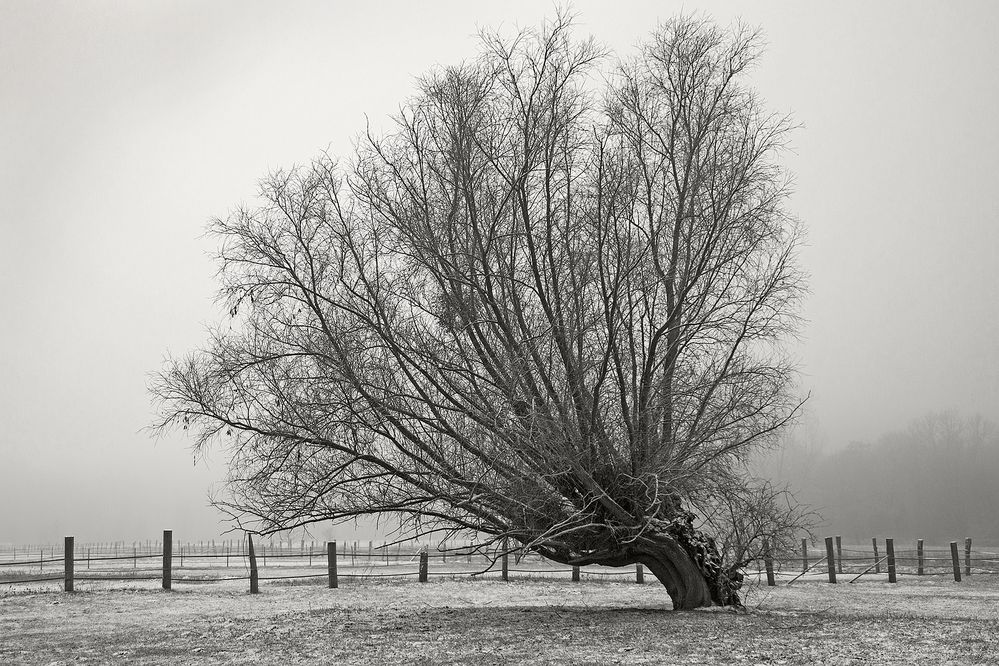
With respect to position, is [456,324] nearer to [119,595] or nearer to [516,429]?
[516,429]

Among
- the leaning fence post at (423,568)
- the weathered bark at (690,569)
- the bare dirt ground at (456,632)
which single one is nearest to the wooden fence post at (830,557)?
the bare dirt ground at (456,632)

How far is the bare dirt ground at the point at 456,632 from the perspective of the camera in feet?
26.5

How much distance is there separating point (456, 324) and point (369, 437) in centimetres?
209

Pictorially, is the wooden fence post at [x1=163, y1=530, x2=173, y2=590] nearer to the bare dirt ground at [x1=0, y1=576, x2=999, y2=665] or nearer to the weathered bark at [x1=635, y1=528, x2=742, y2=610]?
the bare dirt ground at [x1=0, y1=576, x2=999, y2=665]

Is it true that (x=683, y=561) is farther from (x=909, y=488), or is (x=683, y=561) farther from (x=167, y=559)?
(x=909, y=488)

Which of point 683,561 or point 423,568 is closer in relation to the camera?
point 683,561

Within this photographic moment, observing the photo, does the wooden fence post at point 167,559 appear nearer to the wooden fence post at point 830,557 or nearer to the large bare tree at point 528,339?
the large bare tree at point 528,339

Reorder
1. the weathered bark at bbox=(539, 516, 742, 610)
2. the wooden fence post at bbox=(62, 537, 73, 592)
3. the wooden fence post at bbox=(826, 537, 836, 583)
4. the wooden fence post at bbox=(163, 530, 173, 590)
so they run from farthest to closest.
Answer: the wooden fence post at bbox=(826, 537, 836, 583)
the wooden fence post at bbox=(163, 530, 173, 590)
the wooden fence post at bbox=(62, 537, 73, 592)
the weathered bark at bbox=(539, 516, 742, 610)

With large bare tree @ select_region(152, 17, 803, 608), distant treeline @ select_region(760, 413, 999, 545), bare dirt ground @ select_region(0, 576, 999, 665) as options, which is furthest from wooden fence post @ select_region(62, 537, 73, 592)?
distant treeline @ select_region(760, 413, 999, 545)

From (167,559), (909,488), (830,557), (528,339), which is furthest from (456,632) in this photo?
(909,488)

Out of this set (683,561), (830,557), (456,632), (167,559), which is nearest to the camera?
(456,632)

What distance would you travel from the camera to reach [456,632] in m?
9.96

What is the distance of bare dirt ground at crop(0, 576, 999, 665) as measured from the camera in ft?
26.5

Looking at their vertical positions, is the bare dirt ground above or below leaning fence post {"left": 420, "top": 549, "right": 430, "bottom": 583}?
above
